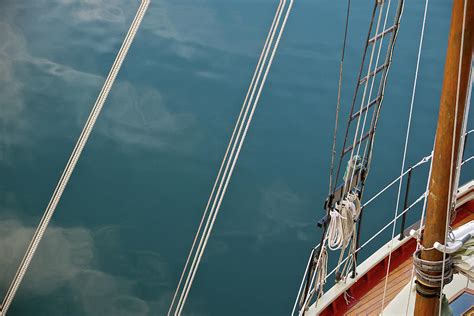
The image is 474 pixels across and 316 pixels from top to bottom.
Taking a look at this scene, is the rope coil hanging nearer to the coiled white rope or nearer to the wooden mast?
the wooden mast

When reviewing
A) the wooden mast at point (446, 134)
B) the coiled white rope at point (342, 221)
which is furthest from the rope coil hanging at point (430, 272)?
the coiled white rope at point (342, 221)

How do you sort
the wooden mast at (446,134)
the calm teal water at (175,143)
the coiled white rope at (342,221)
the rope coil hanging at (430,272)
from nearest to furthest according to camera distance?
1. the wooden mast at (446,134)
2. the rope coil hanging at (430,272)
3. the coiled white rope at (342,221)
4. the calm teal water at (175,143)

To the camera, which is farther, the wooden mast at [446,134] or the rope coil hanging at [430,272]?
the rope coil hanging at [430,272]

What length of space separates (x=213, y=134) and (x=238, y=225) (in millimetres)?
1688

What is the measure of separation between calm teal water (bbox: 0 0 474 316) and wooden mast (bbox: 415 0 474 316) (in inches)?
179

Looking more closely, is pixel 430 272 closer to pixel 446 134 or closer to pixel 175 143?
pixel 446 134

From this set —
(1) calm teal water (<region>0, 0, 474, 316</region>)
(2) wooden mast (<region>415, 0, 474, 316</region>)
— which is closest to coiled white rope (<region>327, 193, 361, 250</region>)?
(2) wooden mast (<region>415, 0, 474, 316</region>)

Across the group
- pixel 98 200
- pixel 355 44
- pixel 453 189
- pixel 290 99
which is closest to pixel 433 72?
pixel 355 44

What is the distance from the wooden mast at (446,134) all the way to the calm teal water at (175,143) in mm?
4544

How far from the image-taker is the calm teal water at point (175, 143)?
815 centimetres

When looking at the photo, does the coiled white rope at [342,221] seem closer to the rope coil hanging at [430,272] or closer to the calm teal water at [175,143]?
the rope coil hanging at [430,272]

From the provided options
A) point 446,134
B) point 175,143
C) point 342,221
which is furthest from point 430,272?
point 175,143

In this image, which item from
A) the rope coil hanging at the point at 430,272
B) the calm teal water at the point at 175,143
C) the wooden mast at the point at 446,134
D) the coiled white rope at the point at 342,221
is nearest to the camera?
the wooden mast at the point at 446,134

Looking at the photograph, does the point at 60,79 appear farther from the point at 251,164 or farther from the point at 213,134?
the point at 251,164
